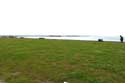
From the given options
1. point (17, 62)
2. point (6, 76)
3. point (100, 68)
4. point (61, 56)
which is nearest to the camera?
point (6, 76)

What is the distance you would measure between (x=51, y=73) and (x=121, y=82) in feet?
15.9

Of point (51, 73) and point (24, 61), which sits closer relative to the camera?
point (51, 73)

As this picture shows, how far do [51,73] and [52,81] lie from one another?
177 cm

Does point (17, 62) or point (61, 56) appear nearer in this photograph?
point (17, 62)

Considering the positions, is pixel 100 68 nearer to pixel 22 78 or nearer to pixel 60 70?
pixel 60 70

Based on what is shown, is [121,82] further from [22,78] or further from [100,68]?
[22,78]

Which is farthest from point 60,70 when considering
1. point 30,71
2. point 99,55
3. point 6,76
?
point 99,55

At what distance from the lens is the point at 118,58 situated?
2638cm

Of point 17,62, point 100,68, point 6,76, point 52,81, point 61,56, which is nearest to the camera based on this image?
point 52,81

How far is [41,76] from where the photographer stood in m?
20.3

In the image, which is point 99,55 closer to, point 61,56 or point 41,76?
point 61,56

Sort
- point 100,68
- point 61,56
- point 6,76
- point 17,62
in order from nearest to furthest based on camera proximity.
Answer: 1. point 6,76
2. point 100,68
3. point 17,62
4. point 61,56

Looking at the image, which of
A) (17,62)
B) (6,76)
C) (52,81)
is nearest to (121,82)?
(52,81)

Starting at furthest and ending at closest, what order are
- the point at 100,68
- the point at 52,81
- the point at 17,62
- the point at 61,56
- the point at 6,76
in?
the point at 61,56 → the point at 17,62 → the point at 100,68 → the point at 6,76 → the point at 52,81
